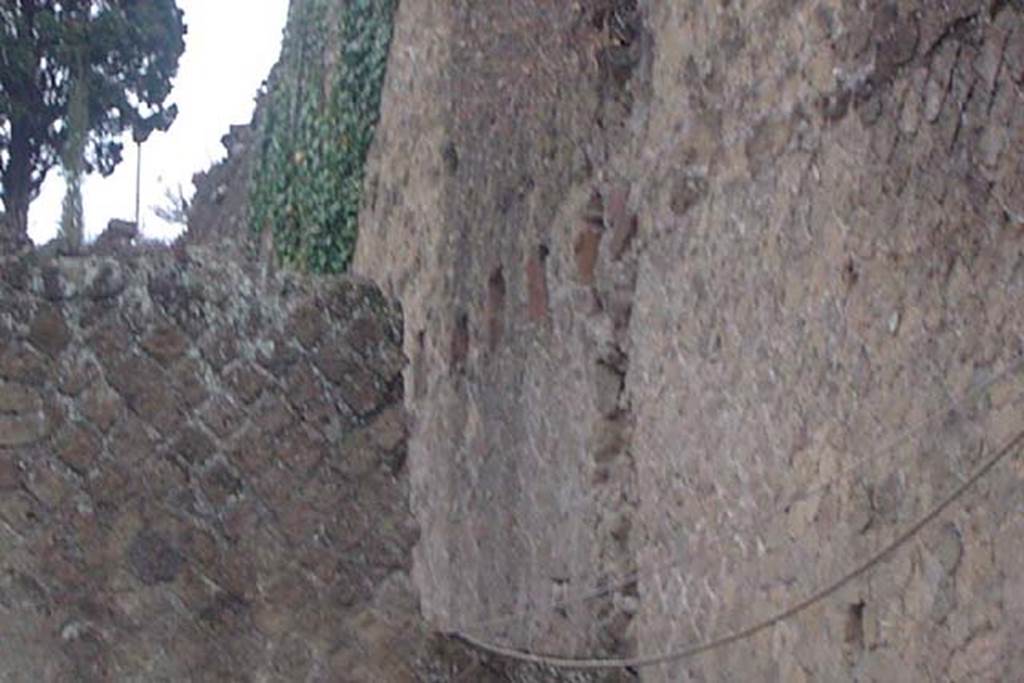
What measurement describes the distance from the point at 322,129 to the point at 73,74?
29.1ft

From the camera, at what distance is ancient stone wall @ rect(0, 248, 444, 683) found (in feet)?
16.2

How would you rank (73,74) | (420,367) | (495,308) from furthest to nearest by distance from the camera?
(73,74) → (420,367) → (495,308)

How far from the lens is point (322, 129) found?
1034 centimetres

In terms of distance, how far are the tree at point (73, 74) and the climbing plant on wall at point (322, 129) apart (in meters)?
7.68

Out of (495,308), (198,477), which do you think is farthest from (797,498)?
(495,308)

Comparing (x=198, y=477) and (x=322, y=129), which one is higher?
(x=322, y=129)

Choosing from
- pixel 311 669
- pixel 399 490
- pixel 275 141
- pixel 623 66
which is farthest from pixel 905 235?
pixel 275 141

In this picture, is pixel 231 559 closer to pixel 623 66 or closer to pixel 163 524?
pixel 163 524

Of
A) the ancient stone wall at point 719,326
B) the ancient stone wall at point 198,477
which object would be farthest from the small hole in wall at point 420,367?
the ancient stone wall at point 198,477

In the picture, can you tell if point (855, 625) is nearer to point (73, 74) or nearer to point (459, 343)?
point (459, 343)

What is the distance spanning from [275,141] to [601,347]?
4797mm

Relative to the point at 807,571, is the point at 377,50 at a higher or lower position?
higher

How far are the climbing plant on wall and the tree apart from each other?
7.68 metres

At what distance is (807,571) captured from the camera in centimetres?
540
